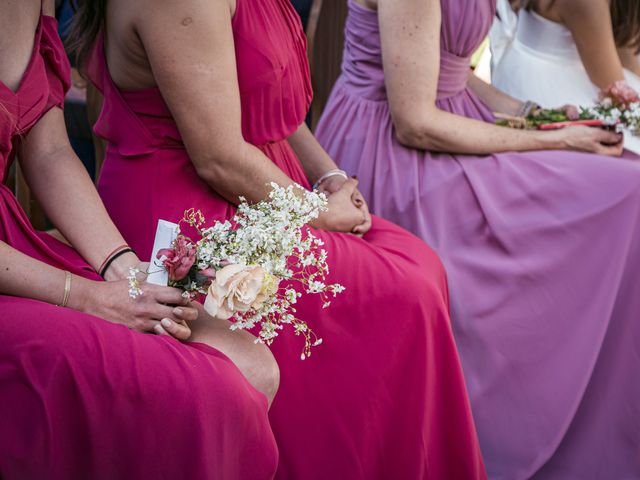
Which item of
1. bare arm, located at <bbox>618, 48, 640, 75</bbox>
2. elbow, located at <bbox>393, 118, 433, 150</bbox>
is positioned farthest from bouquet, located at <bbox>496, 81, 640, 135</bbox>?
bare arm, located at <bbox>618, 48, 640, 75</bbox>

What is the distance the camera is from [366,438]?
193 centimetres

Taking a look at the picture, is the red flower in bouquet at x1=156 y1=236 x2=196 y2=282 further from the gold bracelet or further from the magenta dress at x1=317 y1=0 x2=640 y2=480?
the magenta dress at x1=317 y1=0 x2=640 y2=480

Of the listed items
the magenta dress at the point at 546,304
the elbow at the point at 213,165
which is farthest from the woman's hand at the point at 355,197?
the elbow at the point at 213,165

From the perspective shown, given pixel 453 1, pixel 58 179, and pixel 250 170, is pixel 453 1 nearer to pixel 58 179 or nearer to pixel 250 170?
pixel 250 170

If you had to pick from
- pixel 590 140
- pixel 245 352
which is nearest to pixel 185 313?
pixel 245 352

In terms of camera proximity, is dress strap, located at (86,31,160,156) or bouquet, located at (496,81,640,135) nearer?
dress strap, located at (86,31,160,156)

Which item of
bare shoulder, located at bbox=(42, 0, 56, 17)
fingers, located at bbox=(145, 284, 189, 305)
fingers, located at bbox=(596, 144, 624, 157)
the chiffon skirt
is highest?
bare shoulder, located at bbox=(42, 0, 56, 17)

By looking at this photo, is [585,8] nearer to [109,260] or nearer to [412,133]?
[412,133]

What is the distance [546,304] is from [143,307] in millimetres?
1278

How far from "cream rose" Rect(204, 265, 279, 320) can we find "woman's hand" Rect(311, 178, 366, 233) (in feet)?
2.35

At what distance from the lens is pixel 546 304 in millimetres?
2426

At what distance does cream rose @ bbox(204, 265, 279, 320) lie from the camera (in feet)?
4.54

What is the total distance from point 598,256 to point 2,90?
157cm

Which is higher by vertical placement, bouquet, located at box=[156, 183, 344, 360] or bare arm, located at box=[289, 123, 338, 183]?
bouquet, located at box=[156, 183, 344, 360]
